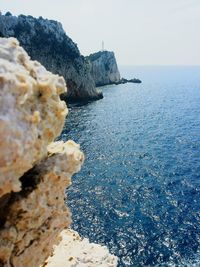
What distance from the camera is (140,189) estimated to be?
51656mm

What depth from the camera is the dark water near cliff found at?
38.1 m

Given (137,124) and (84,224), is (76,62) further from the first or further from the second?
(84,224)

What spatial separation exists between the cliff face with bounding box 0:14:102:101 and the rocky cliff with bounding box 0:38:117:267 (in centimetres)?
11379

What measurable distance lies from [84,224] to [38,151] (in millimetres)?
27126

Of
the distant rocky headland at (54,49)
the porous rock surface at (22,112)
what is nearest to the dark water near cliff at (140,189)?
the porous rock surface at (22,112)

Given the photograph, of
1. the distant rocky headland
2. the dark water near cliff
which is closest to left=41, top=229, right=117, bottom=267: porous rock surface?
the dark water near cliff

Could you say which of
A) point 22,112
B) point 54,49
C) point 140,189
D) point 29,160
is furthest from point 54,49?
point 29,160

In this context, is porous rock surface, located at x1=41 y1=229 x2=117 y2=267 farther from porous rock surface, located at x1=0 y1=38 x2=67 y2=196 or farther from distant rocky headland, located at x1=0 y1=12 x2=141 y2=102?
distant rocky headland, located at x1=0 y1=12 x2=141 y2=102

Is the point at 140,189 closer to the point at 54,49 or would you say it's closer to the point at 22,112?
the point at 22,112

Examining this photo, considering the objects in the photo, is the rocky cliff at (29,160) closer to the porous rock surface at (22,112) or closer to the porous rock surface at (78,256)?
the porous rock surface at (22,112)

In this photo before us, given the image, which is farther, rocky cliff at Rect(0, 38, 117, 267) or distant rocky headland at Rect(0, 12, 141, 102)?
distant rocky headland at Rect(0, 12, 141, 102)

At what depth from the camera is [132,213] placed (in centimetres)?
4469

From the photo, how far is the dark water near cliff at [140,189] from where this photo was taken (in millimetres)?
38062

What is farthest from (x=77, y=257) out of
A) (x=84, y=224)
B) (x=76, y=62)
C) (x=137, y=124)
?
(x=76, y=62)
